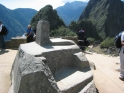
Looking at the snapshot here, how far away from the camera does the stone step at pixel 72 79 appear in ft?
13.7

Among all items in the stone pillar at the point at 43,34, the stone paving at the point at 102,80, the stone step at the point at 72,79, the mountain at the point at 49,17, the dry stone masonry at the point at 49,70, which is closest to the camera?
the dry stone masonry at the point at 49,70

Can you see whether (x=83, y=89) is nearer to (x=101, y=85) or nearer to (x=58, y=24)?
(x=101, y=85)

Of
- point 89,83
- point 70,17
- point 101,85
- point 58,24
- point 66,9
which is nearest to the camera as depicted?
point 89,83

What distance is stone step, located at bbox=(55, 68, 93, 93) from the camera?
4.16m

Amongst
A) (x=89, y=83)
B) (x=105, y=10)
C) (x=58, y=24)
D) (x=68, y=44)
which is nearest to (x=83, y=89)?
(x=89, y=83)

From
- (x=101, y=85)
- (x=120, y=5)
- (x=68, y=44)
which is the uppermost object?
(x=120, y=5)

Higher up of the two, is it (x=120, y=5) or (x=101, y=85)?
(x=120, y=5)

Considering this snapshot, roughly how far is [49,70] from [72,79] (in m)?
0.91

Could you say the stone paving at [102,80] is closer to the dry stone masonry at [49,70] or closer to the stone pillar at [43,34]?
the dry stone masonry at [49,70]

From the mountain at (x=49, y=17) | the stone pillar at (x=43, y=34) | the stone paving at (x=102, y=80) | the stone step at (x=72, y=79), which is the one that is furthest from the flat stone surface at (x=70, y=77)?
the mountain at (x=49, y=17)

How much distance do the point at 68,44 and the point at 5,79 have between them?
216 centimetres

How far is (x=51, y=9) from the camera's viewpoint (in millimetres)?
50250

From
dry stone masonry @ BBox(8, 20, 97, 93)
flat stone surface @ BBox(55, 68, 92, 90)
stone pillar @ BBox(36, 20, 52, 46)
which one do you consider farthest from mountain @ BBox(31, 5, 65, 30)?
flat stone surface @ BBox(55, 68, 92, 90)

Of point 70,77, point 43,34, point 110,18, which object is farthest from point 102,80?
point 110,18
